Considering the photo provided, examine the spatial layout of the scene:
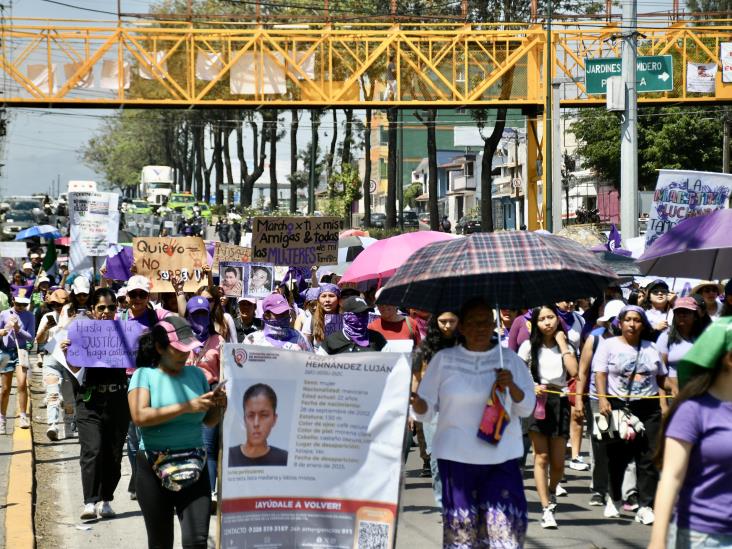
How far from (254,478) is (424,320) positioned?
580cm

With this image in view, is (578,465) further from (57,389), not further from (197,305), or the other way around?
(57,389)

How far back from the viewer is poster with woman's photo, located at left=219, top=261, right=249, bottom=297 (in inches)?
562

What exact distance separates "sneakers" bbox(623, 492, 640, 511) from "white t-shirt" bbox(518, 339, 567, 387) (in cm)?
101

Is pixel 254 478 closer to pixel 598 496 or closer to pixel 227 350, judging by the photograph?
pixel 227 350

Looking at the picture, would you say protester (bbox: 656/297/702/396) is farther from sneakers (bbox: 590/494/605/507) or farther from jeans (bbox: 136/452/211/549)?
jeans (bbox: 136/452/211/549)

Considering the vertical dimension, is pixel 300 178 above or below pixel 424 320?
above

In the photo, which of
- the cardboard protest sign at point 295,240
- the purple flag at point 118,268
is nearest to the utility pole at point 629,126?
the purple flag at point 118,268

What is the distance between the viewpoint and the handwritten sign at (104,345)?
30.3ft

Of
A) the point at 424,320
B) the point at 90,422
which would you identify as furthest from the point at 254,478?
the point at 424,320

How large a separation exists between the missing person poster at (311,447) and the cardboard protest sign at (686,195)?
8.03 meters

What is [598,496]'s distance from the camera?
10328mm

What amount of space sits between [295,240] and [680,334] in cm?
603

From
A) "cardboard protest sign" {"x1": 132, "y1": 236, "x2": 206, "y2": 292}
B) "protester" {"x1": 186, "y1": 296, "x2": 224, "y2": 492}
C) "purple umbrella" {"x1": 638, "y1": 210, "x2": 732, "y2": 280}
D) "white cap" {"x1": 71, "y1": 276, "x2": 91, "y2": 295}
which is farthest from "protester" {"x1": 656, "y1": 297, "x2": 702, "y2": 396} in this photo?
"cardboard protest sign" {"x1": 132, "y1": 236, "x2": 206, "y2": 292}

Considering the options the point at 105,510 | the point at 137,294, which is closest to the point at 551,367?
the point at 137,294
